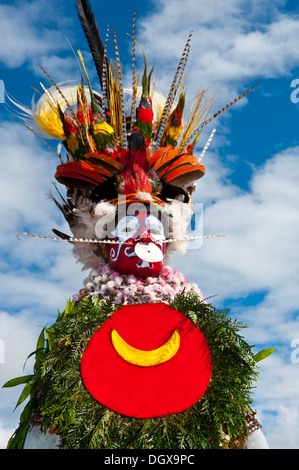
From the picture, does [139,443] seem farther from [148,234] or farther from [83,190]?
[83,190]

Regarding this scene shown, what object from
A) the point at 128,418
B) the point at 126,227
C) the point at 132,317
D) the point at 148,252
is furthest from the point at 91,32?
the point at 128,418

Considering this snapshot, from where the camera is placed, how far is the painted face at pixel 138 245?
11.1 ft

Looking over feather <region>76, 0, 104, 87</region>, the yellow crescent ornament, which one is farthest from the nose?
feather <region>76, 0, 104, 87</region>

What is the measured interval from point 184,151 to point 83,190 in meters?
0.89

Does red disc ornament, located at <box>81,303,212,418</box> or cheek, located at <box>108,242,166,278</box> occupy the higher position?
cheek, located at <box>108,242,166,278</box>

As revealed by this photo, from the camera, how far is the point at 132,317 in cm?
308

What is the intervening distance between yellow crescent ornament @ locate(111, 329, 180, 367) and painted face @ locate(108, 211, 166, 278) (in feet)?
2.07

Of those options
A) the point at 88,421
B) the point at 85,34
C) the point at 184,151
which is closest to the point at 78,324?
the point at 88,421

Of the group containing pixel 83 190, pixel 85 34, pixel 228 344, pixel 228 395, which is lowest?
pixel 228 395

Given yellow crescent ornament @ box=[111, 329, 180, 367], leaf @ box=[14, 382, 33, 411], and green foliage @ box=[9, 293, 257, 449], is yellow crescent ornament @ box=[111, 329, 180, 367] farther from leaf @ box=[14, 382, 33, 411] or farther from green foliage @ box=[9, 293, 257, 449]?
leaf @ box=[14, 382, 33, 411]

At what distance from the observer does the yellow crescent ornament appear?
284 centimetres

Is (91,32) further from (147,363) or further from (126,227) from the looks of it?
(147,363)

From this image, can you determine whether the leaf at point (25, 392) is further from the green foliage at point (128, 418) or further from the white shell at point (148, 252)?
the white shell at point (148, 252)
